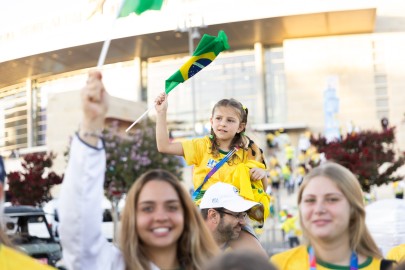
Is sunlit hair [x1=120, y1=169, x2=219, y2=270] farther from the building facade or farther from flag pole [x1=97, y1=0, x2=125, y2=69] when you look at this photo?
the building facade

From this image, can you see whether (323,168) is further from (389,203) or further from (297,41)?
(297,41)

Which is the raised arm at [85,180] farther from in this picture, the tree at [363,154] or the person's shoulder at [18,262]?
the tree at [363,154]

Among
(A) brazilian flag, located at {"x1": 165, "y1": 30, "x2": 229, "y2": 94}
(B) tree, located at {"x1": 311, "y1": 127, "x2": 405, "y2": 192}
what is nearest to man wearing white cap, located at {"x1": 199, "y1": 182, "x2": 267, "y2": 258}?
(A) brazilian flag, located at {"x1": 165, "y1": 30, "x2": 229, "y2": 94}

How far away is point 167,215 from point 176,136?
154 ft

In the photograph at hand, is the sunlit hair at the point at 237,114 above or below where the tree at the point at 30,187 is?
above

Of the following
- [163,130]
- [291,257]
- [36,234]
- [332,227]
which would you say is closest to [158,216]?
[291,257]

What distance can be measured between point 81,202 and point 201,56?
2.74 m

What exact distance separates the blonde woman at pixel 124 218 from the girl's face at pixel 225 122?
6.54 ft

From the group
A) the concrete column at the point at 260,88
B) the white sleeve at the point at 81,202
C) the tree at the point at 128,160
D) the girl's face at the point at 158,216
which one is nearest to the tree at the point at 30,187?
the tree at the point at 128,160

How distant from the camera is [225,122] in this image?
5074mm

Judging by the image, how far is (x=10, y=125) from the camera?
57125 mm

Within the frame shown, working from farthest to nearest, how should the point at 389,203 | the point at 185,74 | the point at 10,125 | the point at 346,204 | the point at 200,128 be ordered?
1. the point at 10,125
2. the point at 200,128
3. the point at 389,203
4. the point at 185,74
5. the point at 346,204

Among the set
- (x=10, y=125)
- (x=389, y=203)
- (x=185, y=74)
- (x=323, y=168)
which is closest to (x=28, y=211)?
(x=389, y=203)

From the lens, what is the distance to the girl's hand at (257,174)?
4883 mm
